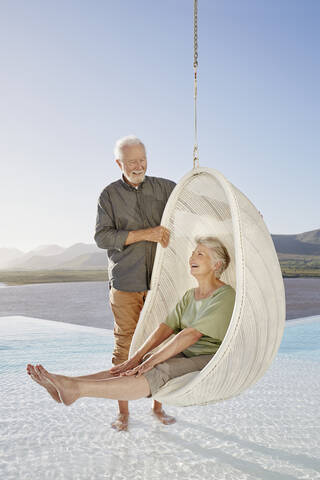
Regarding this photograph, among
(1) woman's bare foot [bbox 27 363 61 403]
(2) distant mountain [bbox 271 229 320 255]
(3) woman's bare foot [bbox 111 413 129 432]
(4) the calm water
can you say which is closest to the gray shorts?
(1) woman's bare foot [bbox 27 363 61 403]

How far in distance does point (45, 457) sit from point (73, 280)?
1899cm

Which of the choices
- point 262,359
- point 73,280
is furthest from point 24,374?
point 73,280

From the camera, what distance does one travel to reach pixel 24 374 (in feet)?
12.9

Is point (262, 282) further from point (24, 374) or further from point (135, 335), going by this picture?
point (24, 374)

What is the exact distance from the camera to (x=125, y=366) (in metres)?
1.95

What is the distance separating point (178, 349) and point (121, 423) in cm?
95

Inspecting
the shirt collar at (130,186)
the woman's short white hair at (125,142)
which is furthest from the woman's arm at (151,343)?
the woman's short white hair at (125,142)

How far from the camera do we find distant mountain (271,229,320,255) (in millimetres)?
19953

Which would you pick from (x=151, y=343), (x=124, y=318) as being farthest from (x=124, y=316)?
(x=151, y=343)

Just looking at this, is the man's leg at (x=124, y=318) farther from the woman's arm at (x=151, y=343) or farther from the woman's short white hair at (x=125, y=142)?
the woman's short white hair at (x=125, y=142)

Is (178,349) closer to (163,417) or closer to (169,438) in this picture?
(169,438)

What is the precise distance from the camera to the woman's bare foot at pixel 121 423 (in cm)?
251

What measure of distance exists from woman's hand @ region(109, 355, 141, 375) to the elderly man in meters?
0.50

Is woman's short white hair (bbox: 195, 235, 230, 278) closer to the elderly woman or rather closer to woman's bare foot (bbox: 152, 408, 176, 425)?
the elderly woman
